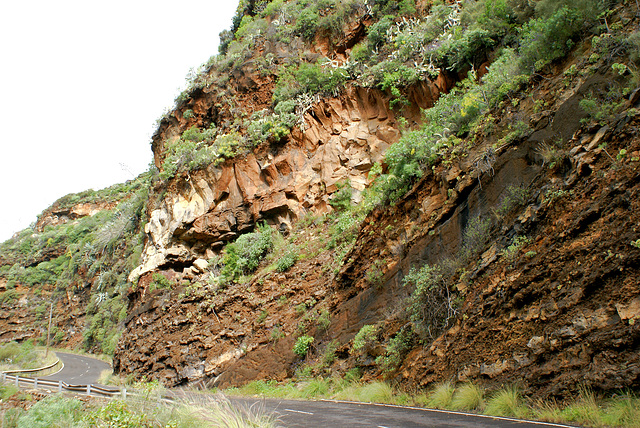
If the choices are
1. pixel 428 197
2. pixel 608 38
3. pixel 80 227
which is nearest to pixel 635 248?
pixel 608 38

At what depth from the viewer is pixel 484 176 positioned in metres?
9.91

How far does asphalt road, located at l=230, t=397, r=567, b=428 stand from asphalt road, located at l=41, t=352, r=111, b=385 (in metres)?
21.0

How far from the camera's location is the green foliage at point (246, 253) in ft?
64.3

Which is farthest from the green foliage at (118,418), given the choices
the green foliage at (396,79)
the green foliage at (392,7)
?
the green foliage at (392,7)

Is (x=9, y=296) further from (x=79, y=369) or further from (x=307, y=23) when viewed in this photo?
(x=307, y=23)

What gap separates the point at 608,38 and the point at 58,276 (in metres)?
60.6

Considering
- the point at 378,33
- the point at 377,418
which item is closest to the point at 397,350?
the point at 377,418

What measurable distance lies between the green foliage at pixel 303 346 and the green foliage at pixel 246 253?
635 cm

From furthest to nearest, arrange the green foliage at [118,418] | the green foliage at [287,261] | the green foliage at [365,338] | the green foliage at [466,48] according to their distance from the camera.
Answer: the green foliage at [287,261]
the green foliage at [466,48]
the green foliage at [365,338]
the green foliage at [118,418]

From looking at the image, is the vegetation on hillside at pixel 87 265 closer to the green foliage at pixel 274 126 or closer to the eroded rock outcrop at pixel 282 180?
the eroded rock outcrop at pixel 282 180

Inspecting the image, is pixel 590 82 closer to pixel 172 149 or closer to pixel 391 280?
pixel 391 280

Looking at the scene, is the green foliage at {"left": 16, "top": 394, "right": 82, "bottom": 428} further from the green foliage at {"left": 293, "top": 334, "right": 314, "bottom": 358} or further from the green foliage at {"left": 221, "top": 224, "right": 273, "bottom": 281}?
the green foliage at {"left": 221, "top": 224, "right": 273, "bottom": 281}

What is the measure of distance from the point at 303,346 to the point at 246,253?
298 inches

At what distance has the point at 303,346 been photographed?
1379 centimetres
